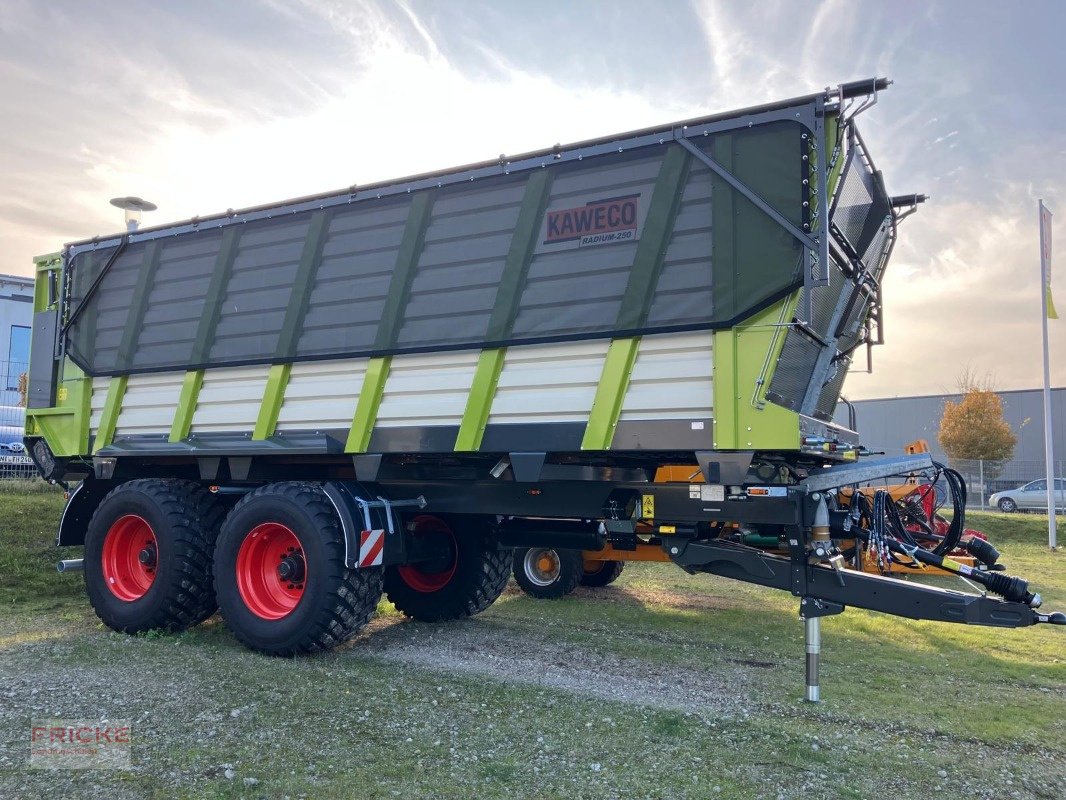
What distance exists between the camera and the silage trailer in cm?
482

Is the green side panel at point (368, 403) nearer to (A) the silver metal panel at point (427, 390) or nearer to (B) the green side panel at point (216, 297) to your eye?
(A) the silver metal panel at point (427, 390)

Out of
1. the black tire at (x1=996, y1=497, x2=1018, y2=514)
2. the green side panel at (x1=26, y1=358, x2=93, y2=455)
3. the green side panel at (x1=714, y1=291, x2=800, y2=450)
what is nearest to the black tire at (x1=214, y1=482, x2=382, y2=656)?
the green side panel at (x1=26, y1=358, x2=93, y2=455)

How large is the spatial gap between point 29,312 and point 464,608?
16.4m

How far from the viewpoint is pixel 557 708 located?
16.1ft

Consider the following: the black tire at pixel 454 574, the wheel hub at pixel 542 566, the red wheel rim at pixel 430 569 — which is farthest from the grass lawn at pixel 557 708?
the wheel hub at pixel 542 566

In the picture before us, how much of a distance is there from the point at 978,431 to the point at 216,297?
27.6m

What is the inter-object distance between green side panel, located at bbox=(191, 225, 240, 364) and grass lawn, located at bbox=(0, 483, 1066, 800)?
2.34 metres

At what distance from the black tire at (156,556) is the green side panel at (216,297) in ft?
3.75

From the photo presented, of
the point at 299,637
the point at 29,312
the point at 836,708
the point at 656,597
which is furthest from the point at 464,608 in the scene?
the point at 29,312

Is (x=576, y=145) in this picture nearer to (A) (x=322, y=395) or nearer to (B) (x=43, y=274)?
(A) (x=322, y=395)

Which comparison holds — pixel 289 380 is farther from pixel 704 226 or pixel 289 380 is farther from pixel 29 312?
pixel 29 312

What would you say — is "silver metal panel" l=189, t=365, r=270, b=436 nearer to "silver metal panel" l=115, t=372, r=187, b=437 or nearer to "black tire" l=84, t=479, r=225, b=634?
"silver metal panel" l=115, t=372, r=187, b=437

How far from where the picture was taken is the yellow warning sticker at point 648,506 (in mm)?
5383

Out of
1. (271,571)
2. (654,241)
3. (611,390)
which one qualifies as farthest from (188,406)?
(654,241)
